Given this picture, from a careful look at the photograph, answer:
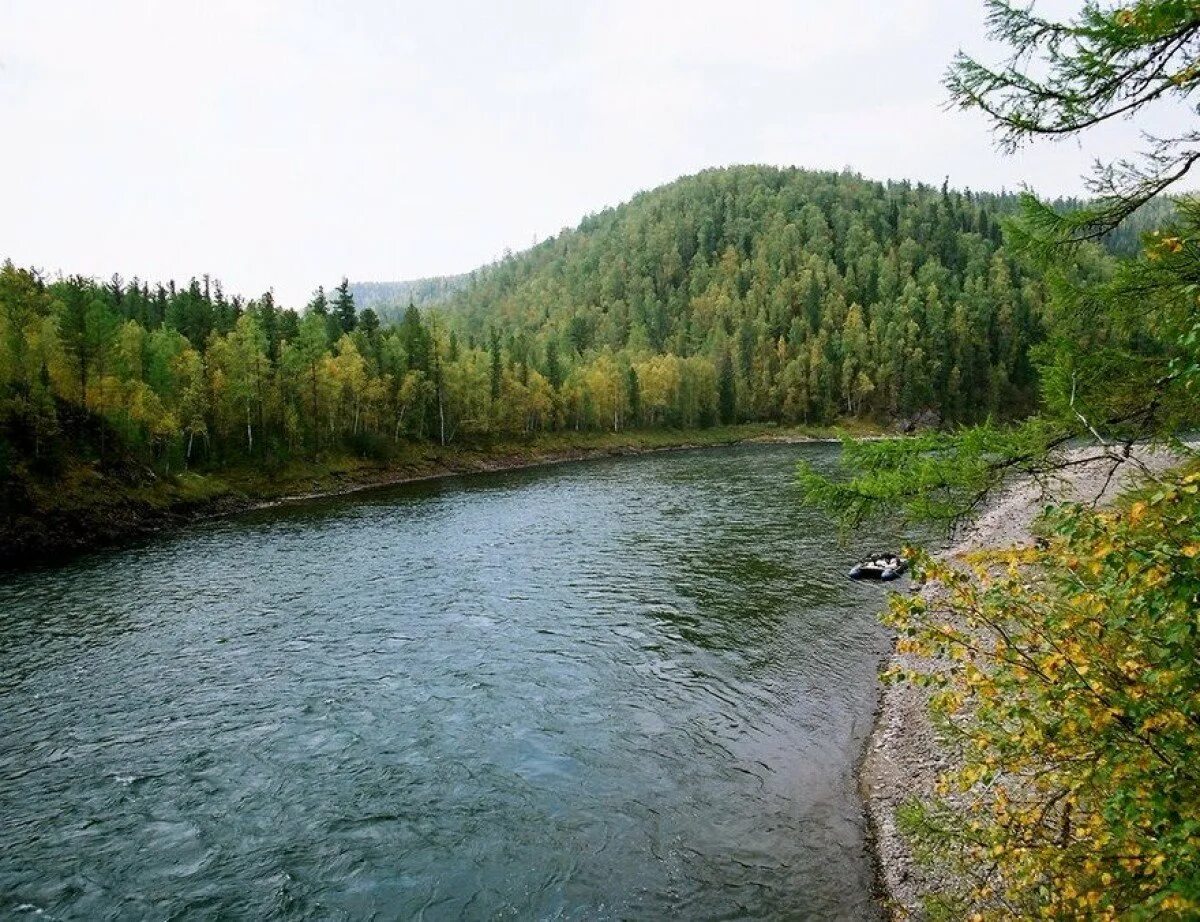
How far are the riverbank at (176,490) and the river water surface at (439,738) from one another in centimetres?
850

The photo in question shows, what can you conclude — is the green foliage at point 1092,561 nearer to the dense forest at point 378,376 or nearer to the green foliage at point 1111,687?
the green foliage at point 1111,687

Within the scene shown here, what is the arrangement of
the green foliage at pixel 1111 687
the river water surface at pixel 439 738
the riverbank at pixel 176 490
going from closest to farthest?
the green foliage at pixel 1111 687
the river water surface at pixel 439 738
the riverbank at pixel 176 490

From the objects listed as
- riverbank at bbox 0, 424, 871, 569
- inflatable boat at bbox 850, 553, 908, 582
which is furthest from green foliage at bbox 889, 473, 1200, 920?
riverbank at bbox 0, 424, 871, 569

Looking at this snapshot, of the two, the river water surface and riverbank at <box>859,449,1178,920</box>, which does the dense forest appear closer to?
riverbank at <box>859,449,1178,920</box>

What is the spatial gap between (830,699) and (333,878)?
1731 cm

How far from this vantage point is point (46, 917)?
15.8 metres

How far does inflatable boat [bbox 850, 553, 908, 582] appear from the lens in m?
39.6

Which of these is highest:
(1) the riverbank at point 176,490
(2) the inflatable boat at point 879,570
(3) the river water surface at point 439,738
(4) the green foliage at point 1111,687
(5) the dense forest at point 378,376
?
(5) the dense forest at point 378,376

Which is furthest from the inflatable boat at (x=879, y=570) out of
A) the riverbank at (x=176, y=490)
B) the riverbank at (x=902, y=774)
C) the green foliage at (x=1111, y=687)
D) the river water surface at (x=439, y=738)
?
the riverbank at (x=176, y=490)

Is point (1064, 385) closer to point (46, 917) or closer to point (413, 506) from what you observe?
point (46, 917)

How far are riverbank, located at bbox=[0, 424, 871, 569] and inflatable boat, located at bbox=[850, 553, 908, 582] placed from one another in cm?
5564

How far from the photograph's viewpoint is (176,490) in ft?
227

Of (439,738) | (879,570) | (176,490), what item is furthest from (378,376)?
(439,738)

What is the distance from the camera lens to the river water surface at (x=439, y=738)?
1673cm
